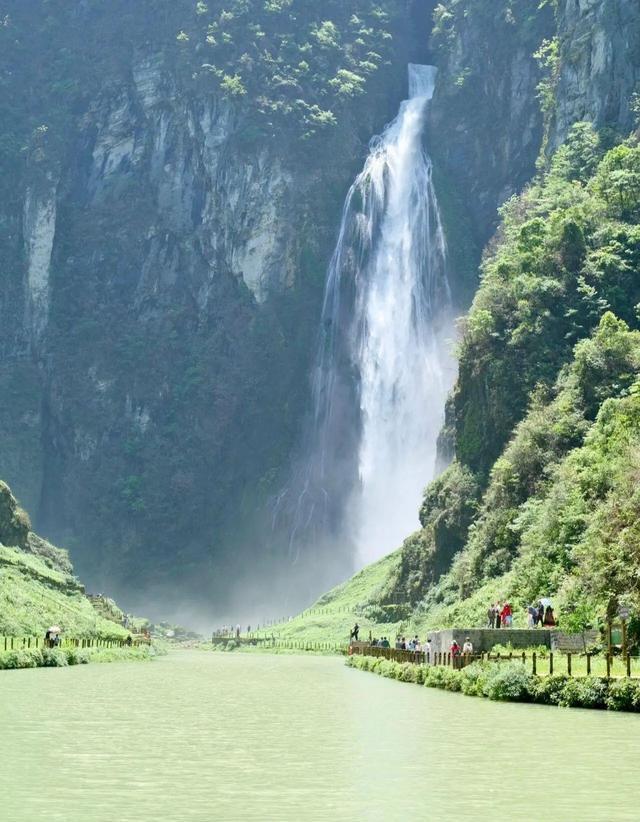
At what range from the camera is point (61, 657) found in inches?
2137

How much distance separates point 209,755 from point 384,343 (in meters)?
95.0

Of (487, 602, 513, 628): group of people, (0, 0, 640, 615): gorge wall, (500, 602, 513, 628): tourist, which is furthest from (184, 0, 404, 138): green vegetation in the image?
(500, 602, 513, 628): tourist

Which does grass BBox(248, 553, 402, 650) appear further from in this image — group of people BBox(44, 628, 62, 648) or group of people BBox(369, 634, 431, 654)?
group of people BBox(44, 628, 62, 648)

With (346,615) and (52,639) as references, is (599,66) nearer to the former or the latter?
(346,615)

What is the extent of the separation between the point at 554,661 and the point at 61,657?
24.2 m

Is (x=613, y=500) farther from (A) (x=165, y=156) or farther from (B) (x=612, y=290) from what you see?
(A) (x=165, y=156)

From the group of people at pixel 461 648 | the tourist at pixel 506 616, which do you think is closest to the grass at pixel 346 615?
the tourist at pixel 506 616

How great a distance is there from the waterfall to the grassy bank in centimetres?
4402

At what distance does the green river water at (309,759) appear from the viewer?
1623cm

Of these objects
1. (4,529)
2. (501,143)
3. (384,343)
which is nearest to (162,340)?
(384,343)

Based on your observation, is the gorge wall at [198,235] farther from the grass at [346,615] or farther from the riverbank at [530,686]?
the riverbank at [530,686]

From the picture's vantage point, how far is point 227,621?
117m

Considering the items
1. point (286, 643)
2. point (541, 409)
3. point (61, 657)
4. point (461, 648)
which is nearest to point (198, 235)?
point (286, 643)

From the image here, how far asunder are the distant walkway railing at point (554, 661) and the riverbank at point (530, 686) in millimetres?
358
